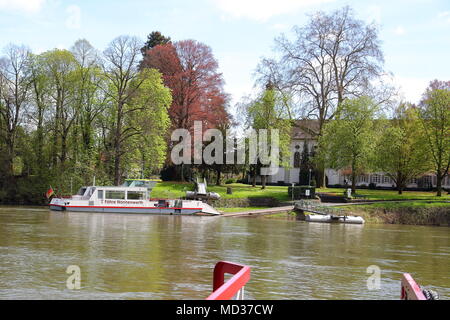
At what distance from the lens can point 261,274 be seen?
1720cm

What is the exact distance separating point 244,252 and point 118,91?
3573 centimetres

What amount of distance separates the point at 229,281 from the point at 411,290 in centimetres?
227

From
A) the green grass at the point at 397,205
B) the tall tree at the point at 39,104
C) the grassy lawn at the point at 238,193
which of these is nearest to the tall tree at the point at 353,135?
the grassy lawn at the point at 238,193

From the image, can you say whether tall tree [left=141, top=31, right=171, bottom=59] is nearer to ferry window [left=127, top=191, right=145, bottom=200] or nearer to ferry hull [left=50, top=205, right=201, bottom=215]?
ferry window [left=127, top=191, right=145, bottom=200]

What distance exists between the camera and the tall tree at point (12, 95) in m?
54.5

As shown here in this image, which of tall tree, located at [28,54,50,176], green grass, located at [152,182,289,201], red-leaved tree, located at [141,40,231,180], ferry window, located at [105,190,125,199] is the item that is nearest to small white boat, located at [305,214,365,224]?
green grass, located at [152,182,289,201]

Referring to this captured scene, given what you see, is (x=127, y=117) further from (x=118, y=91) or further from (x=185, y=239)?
(x=185, y=239)

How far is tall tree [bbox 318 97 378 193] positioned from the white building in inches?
239

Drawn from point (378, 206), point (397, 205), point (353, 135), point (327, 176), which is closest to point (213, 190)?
point (353, 135)

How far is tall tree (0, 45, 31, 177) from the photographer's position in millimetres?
54500

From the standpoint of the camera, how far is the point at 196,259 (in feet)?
65.2

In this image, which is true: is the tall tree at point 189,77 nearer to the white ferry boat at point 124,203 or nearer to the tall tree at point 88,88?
the tall tree at point 88,88
